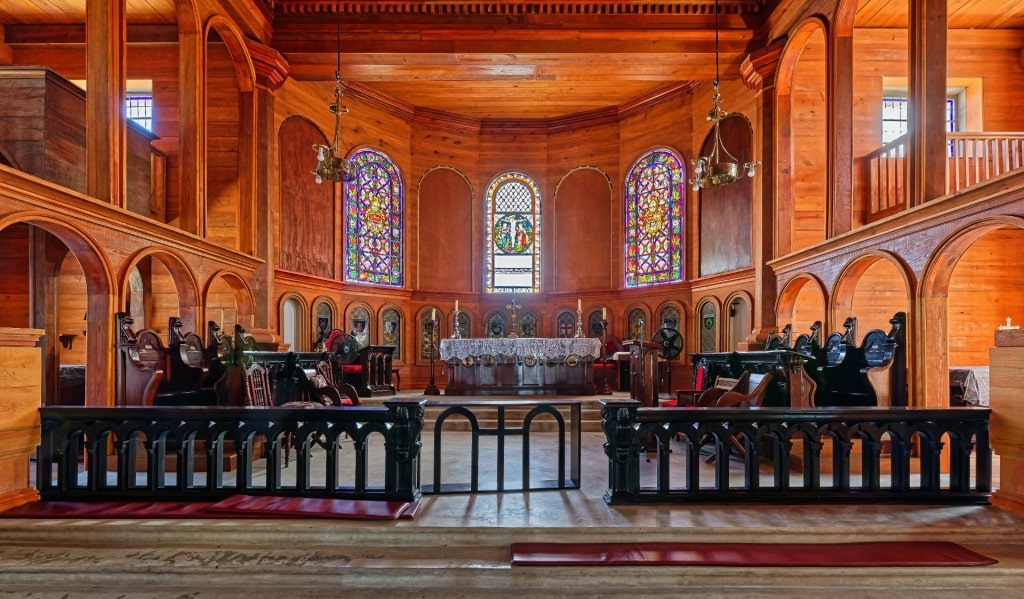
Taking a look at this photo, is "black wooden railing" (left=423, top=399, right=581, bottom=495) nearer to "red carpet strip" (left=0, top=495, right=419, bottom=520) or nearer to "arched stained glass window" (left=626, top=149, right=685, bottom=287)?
"red carpet strip" (left=0, top=495, right=419, bottom=520)

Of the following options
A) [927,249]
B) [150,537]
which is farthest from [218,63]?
[927,249]

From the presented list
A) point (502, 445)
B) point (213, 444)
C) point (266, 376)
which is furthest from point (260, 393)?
point (502, 445)

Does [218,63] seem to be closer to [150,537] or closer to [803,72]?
[150,537]

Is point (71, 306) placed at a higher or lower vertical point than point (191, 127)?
lower

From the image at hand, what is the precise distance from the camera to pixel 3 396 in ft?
12.6

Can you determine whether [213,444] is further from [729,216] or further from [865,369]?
[729,216]

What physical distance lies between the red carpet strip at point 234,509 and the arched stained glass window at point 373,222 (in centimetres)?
903

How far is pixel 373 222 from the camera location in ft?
44.0

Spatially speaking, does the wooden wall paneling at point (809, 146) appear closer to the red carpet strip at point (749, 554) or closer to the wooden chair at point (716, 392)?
the wooden chair at point (716, 392)

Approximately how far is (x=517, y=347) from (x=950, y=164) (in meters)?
6.94

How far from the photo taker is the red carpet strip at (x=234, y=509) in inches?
146

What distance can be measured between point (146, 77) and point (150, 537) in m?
9.00

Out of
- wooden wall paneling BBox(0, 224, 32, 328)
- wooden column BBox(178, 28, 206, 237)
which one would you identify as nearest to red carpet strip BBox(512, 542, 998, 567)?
wooden column BBox(178, 28, 206, 237)

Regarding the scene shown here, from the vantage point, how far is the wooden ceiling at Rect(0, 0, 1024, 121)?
9.23m
